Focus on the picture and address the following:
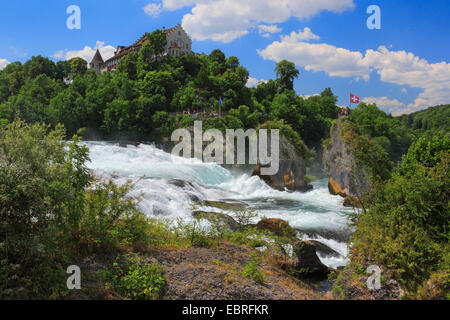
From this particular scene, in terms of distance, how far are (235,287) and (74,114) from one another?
41.8 metres

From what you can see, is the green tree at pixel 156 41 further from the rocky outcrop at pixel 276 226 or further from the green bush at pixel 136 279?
the green bush at pixel 136 279

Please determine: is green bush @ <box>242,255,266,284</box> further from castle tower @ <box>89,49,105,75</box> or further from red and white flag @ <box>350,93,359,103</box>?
castle tower @ <box>89,49,105,75</box>

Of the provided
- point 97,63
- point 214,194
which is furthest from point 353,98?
point 97,63

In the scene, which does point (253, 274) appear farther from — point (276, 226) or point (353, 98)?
point (353, 98)

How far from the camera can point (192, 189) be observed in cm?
1867

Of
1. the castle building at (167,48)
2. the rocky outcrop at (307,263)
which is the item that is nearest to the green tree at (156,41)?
the castle building at (167,48)

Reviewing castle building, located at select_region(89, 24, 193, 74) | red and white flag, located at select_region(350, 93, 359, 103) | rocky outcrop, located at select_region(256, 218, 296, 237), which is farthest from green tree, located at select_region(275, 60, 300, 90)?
rocky outcrop, located at select_region(256, 218, 296, 237)

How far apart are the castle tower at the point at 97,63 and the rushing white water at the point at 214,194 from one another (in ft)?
158

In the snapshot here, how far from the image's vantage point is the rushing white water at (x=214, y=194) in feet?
46.5

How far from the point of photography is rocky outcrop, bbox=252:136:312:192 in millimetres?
24031

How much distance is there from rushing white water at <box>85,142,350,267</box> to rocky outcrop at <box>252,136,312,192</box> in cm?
73

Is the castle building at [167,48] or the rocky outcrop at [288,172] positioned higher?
the castle building at [167,48]
